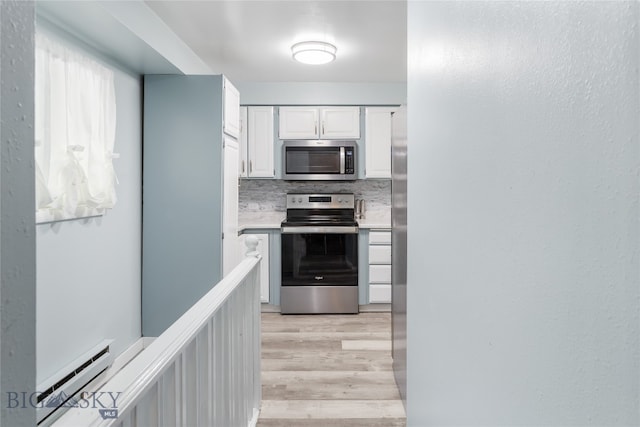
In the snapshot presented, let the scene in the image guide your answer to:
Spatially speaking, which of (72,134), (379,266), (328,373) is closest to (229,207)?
(72,134)

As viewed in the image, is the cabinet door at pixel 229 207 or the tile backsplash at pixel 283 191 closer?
the cabinet door at pixel 229 207

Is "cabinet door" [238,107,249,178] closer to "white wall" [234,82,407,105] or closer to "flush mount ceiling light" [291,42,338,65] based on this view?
"white wall" [234,82,407,105]

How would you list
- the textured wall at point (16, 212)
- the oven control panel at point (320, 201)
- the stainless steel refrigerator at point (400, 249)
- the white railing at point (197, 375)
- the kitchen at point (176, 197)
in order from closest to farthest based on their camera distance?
the textured wall at point (16, 212) < the white railing at point (197, 375) < the kitchen at point (176, 197) < the stainless steel refrigerator at point (400, 249) < the oven control panel at point (320, 201)

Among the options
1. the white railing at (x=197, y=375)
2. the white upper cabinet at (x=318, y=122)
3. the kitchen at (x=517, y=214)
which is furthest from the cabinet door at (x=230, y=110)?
the kitchen at (x=517, y=214)

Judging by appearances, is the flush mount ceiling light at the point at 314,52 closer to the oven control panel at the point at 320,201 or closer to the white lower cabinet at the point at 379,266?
the oven control panel at the point at 320,201

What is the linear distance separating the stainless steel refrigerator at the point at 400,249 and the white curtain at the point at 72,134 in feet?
5.72

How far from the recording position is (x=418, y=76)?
1324mm

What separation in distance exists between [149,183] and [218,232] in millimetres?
628

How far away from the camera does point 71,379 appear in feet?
7.34

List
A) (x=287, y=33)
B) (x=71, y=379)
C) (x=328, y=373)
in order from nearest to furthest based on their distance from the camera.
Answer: (x=71, y=379) < (x=328, y=373) < (x=287, y=33)

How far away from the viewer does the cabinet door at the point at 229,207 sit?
3.27 metres

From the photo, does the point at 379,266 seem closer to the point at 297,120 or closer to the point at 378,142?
the point at 378,142

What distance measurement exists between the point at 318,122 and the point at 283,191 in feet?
3.00

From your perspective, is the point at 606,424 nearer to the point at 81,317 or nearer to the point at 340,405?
the point at 340,405
